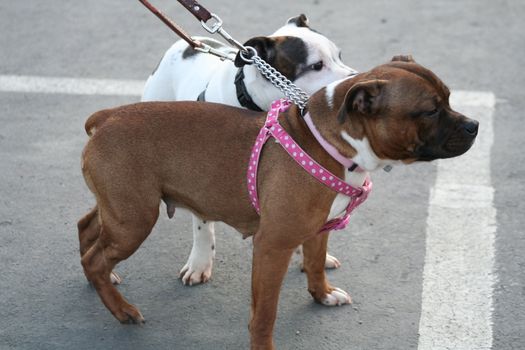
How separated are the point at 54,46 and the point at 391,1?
3.17m

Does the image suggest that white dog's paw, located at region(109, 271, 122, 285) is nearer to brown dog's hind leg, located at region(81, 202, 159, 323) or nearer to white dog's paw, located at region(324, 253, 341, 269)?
brown dog's hind leg, located at region(81, 202, 159, 323)

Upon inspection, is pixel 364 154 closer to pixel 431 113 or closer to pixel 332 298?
pixel 431 113

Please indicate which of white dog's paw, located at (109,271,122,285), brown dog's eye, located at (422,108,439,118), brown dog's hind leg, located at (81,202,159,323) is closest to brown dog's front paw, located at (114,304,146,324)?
brown dog's hind leg, located at (81,202,159,323)

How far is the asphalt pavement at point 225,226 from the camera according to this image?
4.75 meters

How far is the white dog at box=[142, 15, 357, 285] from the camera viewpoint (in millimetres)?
4793

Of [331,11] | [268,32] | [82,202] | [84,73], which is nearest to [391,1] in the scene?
[331,11]

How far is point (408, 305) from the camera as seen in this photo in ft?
16.0

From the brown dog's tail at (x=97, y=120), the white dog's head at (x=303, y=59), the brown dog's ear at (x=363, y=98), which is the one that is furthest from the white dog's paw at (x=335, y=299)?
the brown dog's tail at (x=97, y=120)

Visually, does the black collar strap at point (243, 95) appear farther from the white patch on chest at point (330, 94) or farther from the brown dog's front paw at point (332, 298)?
the brown dog's front paw at point (332, 298)

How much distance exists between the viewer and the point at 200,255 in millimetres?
5113

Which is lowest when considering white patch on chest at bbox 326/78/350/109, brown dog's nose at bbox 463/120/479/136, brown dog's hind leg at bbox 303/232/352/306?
brown dog's hind leg at bbox 303/232/352/306

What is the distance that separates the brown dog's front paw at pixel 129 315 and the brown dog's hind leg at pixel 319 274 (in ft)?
3.00

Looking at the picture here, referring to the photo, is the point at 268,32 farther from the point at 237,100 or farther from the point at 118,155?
the point at 118,155

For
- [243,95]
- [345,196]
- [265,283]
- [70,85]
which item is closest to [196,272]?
[265,283]
